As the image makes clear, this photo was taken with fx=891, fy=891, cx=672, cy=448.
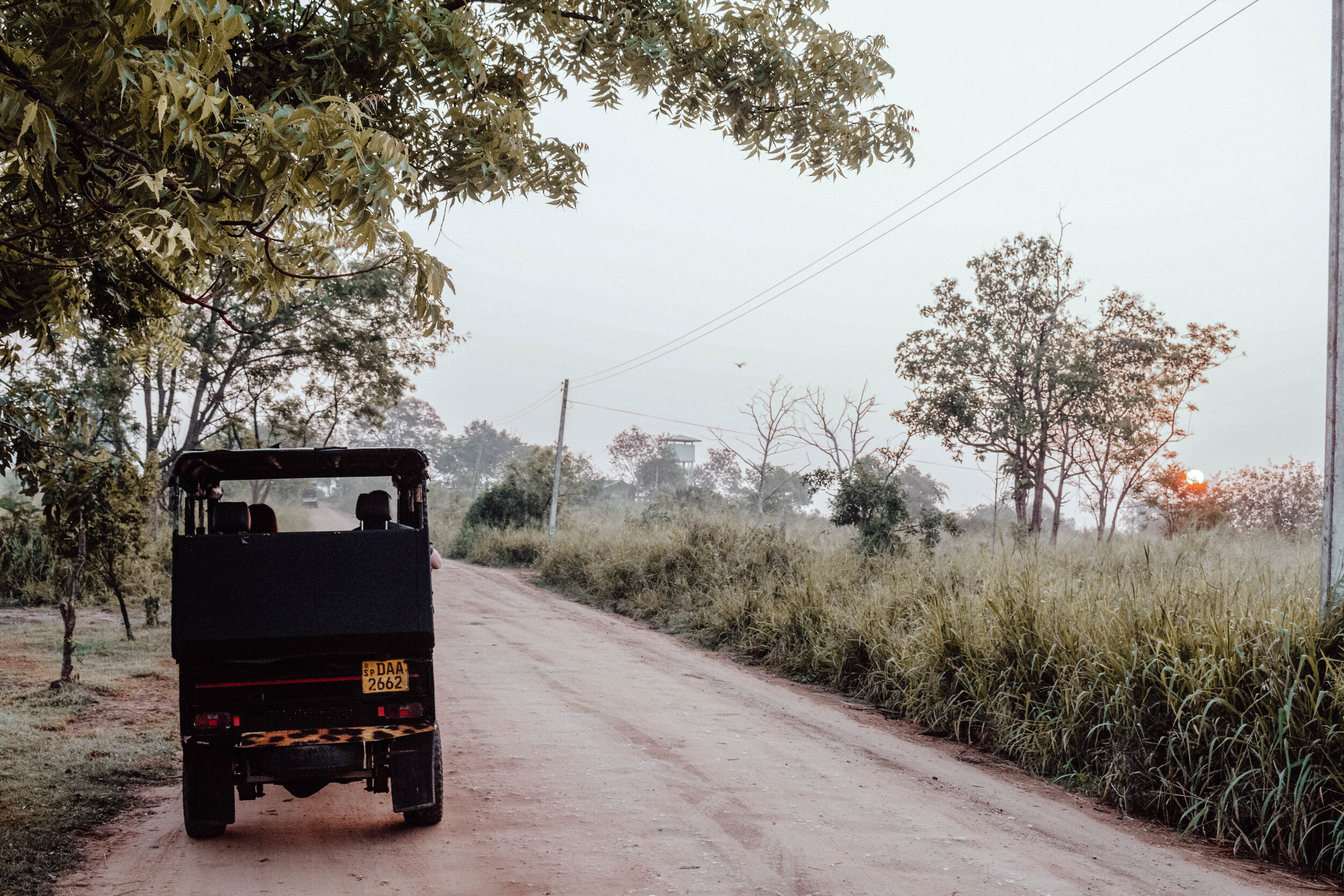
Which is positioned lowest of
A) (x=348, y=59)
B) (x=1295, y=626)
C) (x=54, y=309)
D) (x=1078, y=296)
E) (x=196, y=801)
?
(x=196, y=801)

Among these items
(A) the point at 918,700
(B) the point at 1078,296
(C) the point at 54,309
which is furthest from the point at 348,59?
(B) the point at 1078,296

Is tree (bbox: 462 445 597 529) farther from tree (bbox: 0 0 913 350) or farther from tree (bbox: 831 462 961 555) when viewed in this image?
tree (bbox: 0 0 913 350)

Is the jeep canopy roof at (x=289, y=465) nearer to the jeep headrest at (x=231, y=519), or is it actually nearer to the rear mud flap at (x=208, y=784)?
the jeep headrest at (x=231, y=519)

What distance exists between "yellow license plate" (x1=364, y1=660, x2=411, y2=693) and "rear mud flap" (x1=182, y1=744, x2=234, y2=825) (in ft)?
2.80

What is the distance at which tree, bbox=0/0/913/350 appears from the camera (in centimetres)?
243

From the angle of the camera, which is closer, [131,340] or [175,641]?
[175,641]

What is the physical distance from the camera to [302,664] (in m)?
4.94

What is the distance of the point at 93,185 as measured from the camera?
141 inches

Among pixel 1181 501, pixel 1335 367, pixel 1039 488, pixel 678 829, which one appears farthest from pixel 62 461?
pixel 1181 501

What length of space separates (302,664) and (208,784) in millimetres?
837

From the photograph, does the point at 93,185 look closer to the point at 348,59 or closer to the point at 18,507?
the point at 348,59

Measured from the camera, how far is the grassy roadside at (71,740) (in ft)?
16.0

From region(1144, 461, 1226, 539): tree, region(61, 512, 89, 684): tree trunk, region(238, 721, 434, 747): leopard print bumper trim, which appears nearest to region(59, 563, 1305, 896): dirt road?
region(238, 721, 434, 747): leopard print bumper trim

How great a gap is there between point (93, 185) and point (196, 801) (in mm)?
3306
